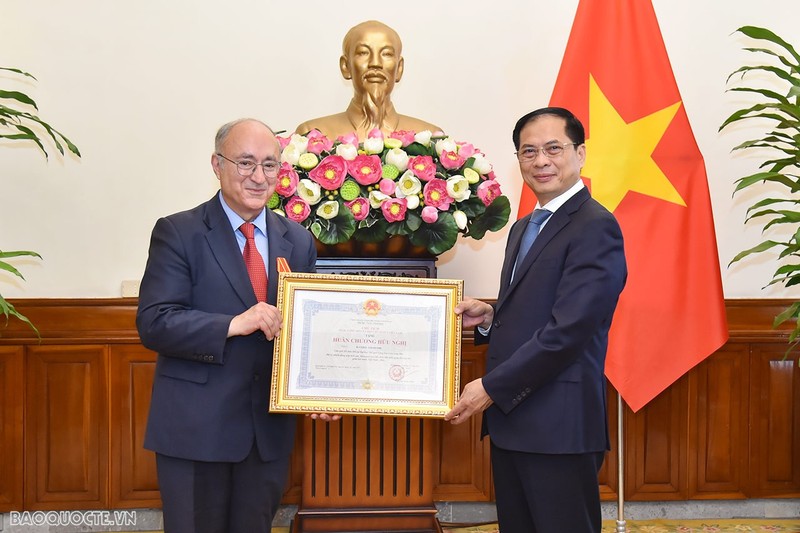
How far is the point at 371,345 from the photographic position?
188cm

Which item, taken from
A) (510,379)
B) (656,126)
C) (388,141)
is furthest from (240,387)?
(656,126)

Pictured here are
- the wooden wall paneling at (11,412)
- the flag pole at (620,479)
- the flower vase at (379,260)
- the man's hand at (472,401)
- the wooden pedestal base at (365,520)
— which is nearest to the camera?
the man's hand at (472,401)

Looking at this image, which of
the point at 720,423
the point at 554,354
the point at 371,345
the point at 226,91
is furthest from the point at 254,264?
the point at 720,423

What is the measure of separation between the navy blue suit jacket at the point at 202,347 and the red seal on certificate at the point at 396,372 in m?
A: 0.31

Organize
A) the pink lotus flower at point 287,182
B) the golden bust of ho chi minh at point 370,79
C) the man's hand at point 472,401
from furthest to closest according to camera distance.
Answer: the golden bust of ho chi minh at point 370,79, the pink lotus flower at point 287,182, the man's hand at point 472,401

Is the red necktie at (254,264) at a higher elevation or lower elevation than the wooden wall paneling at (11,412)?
higher

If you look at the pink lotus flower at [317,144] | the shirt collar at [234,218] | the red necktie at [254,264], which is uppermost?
the pink lotus flower at [317,144]

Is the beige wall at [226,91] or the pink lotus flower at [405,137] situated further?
the beige wall at [226,91]

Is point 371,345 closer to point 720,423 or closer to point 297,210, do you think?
point 297,210

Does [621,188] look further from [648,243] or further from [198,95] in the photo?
[198,95]

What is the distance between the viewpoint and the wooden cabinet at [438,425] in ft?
10.6

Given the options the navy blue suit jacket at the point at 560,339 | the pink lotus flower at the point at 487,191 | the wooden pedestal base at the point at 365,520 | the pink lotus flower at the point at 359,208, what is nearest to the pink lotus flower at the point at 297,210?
the pink lotus flower at the point at 359,208

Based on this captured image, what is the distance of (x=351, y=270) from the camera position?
95.1 inches

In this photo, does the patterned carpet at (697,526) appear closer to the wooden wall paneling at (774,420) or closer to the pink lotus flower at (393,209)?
the wooden wall paneling at (774,420)
